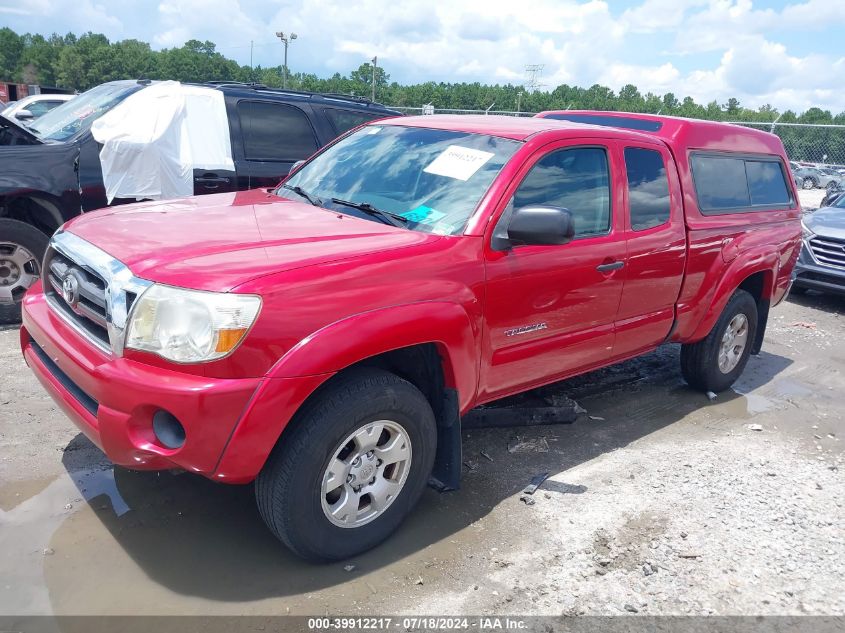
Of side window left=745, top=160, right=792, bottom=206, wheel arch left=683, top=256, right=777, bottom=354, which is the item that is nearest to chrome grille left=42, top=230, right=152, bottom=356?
wheel arch left=683, top=256, right=777, bottom=354

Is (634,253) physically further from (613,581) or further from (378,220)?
(613,581)

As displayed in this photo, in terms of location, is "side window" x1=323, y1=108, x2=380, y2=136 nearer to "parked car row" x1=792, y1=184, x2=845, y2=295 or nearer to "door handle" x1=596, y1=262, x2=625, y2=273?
"door handle" x1=596, y1=262, x2=625, y2=273

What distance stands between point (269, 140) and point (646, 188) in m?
3.87

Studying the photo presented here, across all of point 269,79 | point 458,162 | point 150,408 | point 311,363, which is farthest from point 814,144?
point 269,79

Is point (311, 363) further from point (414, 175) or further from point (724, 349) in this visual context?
point (724, 349)

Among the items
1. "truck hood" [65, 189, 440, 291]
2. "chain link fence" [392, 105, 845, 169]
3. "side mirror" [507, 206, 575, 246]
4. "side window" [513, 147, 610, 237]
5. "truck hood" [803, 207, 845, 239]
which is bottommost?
"truck hood" [803, 207, 845, 239]

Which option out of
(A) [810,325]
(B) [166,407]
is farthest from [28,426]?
(A) [810,325]

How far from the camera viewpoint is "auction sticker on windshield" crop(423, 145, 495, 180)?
348 cm

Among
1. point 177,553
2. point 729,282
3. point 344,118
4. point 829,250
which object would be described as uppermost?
point 344,118

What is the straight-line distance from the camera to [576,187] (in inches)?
148

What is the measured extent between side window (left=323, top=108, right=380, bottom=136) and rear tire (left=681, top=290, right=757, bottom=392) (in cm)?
398

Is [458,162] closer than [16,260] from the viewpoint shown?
Yes

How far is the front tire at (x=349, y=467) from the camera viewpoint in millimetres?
2674

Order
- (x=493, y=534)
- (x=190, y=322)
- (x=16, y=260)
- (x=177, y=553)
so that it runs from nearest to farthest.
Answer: (x=190, y=322) < (x=177, y=553) < (x=493, y=534) < (x=16, y=260)
